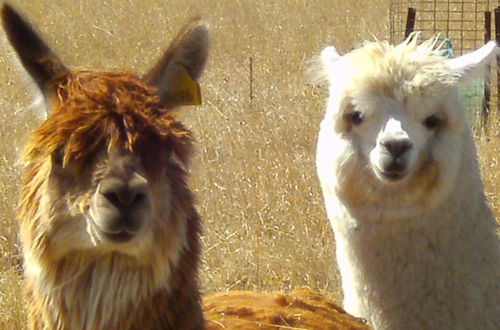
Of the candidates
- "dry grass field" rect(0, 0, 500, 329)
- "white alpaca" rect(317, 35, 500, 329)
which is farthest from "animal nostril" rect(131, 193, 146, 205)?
"white alpaca" rect(317, 35, 500, 329)

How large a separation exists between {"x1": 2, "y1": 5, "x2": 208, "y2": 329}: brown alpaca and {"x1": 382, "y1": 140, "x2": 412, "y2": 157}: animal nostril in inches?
50.1

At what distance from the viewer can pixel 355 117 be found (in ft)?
14.1

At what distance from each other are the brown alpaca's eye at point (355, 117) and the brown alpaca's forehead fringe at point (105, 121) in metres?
1.38

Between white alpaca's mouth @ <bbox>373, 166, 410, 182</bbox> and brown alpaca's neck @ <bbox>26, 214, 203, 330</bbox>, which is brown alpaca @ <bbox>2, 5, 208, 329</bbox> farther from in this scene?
white alpaca's mouth @ <bbox>373, 166, 410, 182</bbox>

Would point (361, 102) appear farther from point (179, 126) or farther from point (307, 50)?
point (307, 50)

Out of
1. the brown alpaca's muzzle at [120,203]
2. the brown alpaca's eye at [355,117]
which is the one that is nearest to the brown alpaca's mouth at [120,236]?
the brown alpaca's muzzle at [120,203]

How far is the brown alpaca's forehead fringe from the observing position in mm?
2797

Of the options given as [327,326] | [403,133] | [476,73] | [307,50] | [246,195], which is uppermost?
[307,50]

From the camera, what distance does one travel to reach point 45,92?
3.08 m

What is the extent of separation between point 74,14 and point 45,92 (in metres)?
12.8

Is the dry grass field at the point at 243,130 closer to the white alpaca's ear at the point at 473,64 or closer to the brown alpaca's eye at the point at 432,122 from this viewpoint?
the brown alpaca's eye at the point at 432,122

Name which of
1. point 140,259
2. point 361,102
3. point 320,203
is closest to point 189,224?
point 140,259

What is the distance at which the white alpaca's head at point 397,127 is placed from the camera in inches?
163

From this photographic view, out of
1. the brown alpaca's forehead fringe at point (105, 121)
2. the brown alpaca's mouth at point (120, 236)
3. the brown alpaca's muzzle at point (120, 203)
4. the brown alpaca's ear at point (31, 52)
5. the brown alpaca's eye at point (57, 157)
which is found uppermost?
the brown alpaca's ear at point (31, 52)
